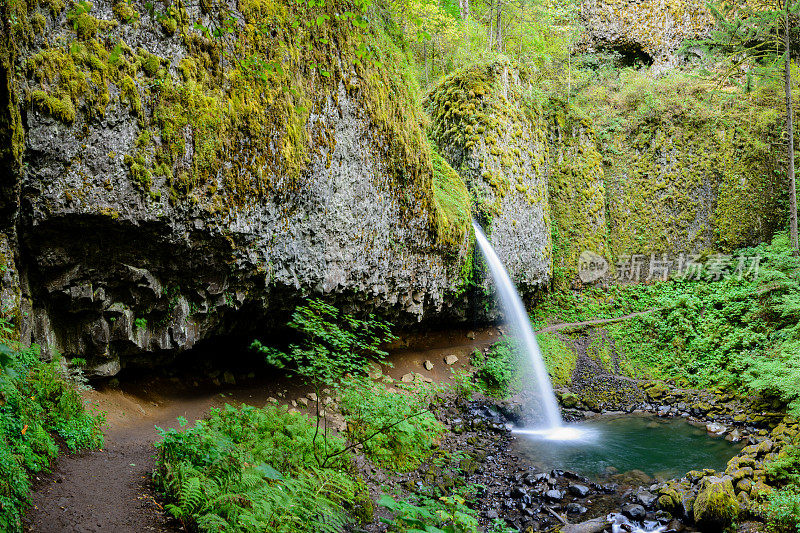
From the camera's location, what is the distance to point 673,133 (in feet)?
65.8

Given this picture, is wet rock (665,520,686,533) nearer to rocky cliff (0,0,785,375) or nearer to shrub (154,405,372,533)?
shrub (154,405,372,533)

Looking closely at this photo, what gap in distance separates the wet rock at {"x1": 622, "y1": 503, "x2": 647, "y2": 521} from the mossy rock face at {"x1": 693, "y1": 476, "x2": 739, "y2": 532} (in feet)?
2.38

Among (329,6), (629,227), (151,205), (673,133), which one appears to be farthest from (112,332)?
(673,133)

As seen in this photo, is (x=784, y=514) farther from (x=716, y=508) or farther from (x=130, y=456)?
(x=130, y=456)

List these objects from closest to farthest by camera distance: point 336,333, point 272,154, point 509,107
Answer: point 336,333 → point 272,154 → point 509,107

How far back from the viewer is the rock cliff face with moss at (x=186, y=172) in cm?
535

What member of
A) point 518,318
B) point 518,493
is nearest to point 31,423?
point 518,493

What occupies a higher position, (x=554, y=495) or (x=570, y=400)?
(x=554, y=495)

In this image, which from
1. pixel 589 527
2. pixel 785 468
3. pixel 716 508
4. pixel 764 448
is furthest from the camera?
pixel 764 448

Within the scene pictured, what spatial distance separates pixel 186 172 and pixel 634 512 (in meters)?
8.72

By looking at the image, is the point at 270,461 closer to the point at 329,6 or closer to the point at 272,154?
the point at 272,154

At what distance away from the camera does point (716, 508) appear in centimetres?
650

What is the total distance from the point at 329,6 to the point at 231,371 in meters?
7.88

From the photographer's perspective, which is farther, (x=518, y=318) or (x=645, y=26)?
(x=645, y=26)
